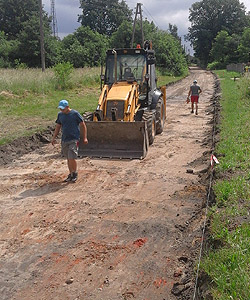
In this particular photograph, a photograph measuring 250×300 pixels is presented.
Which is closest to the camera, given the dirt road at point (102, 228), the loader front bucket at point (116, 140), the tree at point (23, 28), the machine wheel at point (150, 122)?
the dirt road at point (102, 228)

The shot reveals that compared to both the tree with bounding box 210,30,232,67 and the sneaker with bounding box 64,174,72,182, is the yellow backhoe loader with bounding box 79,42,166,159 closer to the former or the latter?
the sneaker with bounding box 64,174,72,182

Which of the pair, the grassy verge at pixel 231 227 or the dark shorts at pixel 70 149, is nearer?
the grassy verge at pixel 231 227

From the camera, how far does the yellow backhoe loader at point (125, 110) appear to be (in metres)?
9.70

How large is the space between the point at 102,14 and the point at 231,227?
80793 mm

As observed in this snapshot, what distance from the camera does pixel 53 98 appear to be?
20031 mm

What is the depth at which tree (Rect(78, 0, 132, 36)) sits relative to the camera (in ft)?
253

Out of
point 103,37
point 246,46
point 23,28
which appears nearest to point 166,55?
point 103,37

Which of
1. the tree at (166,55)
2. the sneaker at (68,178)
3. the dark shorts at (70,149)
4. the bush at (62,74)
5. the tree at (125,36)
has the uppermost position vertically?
the tree at (125,36)

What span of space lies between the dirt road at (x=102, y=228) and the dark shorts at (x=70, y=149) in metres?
0.57

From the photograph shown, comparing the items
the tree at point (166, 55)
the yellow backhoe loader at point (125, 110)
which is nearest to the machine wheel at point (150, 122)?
the yellow backhoe loader at point (125, 110)

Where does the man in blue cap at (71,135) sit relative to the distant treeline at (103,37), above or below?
below

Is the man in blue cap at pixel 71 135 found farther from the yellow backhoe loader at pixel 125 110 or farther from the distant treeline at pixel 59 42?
the distant treeline at pixel 59 42

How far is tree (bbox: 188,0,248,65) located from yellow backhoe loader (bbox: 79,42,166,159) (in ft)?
298

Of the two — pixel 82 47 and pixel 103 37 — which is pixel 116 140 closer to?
pixel 82 47
